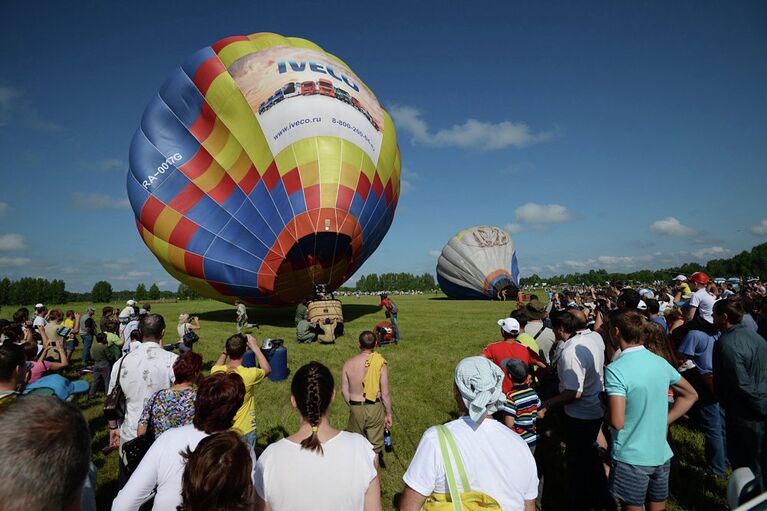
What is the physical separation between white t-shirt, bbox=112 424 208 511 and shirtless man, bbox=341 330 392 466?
2.36 m

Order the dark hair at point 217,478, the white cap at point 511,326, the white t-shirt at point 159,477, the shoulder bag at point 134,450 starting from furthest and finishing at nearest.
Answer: the white cap at point 511,326, the shoulder bag at point 134,450, the white t-shirt at point 159,477, the dark hair at point 217,478

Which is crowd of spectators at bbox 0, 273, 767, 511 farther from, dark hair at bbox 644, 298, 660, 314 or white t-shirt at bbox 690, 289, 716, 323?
white t-shirt at bbox 690, 289, 716, 323

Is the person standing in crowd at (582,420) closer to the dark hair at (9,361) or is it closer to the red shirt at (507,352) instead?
the red shirt at (507,352)

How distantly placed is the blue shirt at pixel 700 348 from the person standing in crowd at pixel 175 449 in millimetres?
5531

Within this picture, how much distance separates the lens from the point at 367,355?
15.1 feet

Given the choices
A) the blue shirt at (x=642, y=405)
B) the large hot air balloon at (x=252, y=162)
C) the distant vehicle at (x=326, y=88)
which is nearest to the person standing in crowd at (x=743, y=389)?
the blue shirt at (x=642, y=405)

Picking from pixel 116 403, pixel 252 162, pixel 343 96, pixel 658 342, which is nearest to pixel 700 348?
pixel 658 342

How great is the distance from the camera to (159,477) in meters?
2.13

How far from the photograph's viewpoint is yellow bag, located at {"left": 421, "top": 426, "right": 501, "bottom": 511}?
1880 millimetres

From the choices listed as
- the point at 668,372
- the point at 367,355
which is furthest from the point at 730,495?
the point at 367,355

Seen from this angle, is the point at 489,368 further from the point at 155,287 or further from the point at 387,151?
the point at 155,287

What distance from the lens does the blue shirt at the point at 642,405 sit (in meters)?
2.75

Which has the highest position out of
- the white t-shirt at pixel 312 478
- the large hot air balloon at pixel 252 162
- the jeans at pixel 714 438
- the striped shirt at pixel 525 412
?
the large hot air balloon at pixel 252 162

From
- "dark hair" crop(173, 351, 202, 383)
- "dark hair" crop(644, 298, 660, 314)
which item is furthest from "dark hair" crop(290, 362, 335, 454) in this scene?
"dark hair" crop(644, 298, 660, 314)
